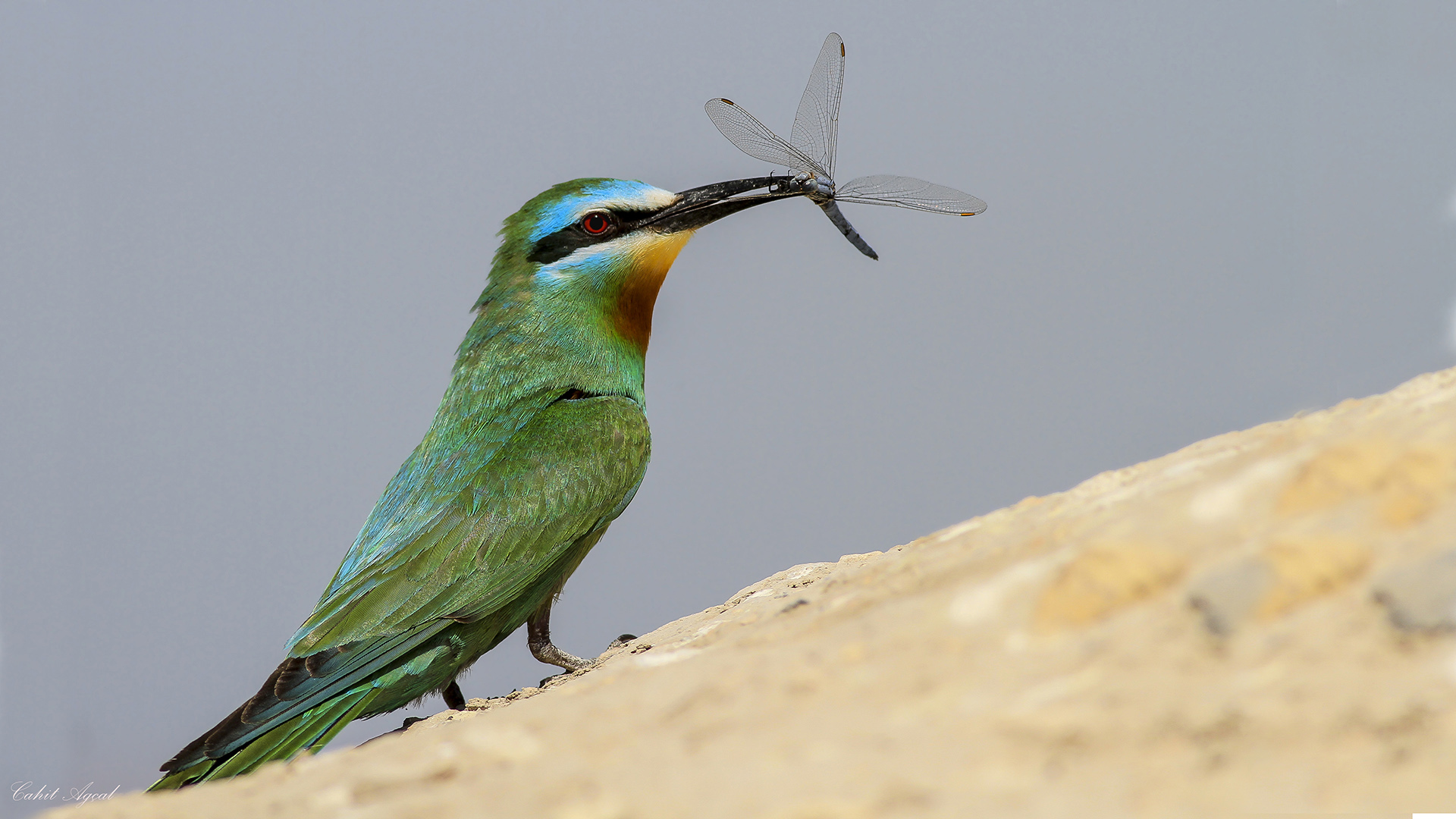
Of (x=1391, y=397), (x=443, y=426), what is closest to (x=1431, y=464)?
(x=1391, y=397)

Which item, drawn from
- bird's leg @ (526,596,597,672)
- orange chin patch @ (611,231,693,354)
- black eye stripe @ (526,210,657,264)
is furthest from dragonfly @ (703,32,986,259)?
bird's leg @ (526,596,597,672)

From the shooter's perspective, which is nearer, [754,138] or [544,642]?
[544,642]

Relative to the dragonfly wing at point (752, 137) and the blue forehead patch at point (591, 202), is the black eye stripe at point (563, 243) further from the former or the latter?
the dragonfly wing at point (752, 137)

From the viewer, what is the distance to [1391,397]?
1.84 meters

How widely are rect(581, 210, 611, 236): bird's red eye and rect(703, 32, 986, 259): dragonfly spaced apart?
768 millimetres

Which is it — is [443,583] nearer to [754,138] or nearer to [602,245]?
[602,245]

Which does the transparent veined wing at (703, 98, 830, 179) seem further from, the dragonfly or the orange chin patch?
the orange chin patch

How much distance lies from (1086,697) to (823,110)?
3790 mm

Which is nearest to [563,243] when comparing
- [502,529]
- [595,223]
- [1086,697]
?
[595,223]

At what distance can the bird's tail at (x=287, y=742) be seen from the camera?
2.50m

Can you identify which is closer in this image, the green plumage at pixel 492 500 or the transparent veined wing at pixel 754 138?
the green plumage at pixel 492 500

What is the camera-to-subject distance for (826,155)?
4383mm

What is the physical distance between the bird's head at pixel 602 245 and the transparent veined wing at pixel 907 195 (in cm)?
62

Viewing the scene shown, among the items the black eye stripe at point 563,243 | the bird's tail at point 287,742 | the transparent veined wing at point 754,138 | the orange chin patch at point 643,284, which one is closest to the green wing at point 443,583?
the bird's tail at point 287,742
